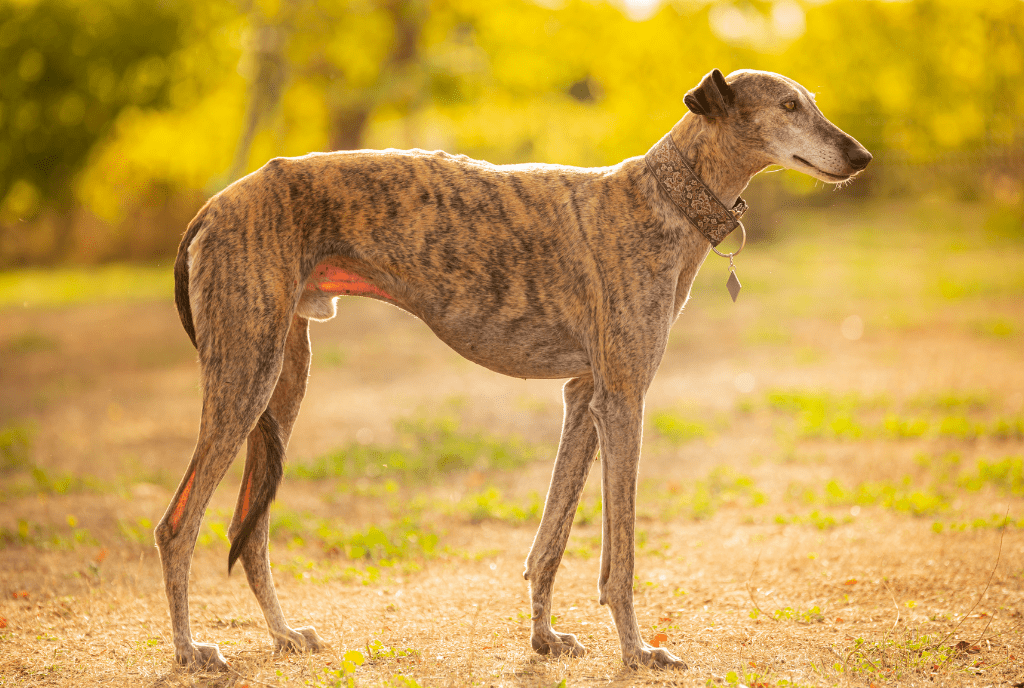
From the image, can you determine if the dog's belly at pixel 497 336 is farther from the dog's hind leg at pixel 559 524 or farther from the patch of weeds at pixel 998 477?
the patch of weeds at pixel 998 477

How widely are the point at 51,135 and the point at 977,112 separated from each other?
883 inches

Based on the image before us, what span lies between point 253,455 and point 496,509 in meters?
3.18

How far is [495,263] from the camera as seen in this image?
13.7ft

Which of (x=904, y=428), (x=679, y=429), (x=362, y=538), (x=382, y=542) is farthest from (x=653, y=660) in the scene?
(x=904, y=428)

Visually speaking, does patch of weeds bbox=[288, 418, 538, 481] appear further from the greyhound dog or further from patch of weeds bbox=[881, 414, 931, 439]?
the greyhound dog

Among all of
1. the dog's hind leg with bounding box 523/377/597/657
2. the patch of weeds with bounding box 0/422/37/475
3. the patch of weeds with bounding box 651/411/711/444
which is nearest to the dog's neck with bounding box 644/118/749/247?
the dog's hind leg with bounding box 523/377/597/657

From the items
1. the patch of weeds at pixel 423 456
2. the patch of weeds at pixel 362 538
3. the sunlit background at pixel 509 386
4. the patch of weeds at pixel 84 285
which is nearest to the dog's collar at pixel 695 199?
the sunlit background at pixel 509 386

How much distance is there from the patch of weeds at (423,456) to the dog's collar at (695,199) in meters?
4.87

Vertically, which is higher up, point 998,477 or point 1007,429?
point 1007,429

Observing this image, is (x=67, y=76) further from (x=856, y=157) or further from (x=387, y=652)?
(x=856, y=157)

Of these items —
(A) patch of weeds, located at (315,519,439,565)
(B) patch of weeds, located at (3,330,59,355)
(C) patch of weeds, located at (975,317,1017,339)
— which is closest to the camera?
(A) patch of weeds, located at (315,519,439,565)

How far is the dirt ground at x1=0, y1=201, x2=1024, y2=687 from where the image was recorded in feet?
14.2

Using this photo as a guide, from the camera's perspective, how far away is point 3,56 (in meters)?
19.7

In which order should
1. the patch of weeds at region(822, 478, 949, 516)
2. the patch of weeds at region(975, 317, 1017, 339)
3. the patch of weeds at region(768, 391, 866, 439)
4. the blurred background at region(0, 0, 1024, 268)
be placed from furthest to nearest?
the blurred background at region(0, 0, 1024, 268), the patch of weeds at region(975, 317, 1017, 339), the patch of weeds at region(768, 391, 866, 439), the patch of weeds at region(822, 478, 949, 516)
